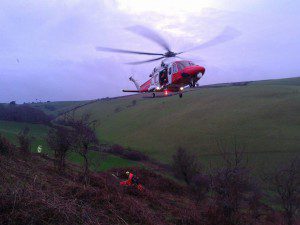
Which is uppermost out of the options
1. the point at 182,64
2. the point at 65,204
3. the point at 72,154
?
the point at 182,64

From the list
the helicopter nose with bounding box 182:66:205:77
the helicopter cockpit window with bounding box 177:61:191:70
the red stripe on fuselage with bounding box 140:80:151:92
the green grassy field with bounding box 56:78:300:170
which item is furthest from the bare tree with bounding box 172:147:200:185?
the helicopter nose with bounding box 182:66:205:77

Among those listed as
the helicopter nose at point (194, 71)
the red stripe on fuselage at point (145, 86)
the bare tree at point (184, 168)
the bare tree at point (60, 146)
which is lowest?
the bare tree at point (184, 168)

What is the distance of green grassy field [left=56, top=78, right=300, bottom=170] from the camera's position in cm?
4997

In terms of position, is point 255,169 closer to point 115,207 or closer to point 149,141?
point 149,141

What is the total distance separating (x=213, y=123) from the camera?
200 ft

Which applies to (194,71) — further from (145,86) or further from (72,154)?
(72,154)

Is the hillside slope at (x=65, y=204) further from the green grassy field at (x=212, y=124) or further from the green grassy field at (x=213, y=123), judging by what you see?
the green grassy field at (x=212, y=124)

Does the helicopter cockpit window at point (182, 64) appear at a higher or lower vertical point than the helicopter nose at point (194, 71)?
higher

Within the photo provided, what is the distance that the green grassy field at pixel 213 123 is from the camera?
49969 mm

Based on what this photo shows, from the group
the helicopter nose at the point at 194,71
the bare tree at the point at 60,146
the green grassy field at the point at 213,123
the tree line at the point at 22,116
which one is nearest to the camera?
the helicopter nose at the point at 194,71

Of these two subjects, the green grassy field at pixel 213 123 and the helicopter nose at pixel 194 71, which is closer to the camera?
the helicopter nose at pixel 194 71

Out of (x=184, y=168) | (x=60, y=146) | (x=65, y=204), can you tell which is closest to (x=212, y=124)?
(x=184, y=168)

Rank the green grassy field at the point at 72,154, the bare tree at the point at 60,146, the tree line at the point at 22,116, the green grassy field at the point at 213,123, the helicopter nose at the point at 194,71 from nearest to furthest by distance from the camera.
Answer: the helicopter nose at the point at 194,71
the bare tree at the point at 60,146
the green grassy field at the point at 72,154
the green grassy field at the point at 213,123
the tree line at the point at 22,116

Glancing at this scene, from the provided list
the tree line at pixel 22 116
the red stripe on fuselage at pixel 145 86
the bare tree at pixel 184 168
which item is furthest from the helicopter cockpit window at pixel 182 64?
the tree line at pixel 22 116
